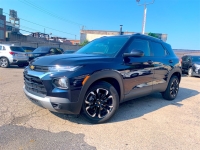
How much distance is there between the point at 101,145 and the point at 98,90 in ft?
3.24

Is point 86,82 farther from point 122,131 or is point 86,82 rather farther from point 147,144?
point 147,144

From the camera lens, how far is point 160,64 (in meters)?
4.47

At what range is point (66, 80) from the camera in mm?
2725

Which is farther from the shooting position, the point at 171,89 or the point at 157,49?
the point at 171,89

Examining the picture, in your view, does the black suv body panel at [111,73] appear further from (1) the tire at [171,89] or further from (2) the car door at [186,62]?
(2) the car door at [186,62]

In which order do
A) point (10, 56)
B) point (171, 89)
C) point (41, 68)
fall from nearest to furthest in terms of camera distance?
point (41, 68), point (171, 89), point (10, 56)

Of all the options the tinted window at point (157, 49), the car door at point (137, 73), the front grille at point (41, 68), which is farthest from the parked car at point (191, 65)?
the front grille at point (41, 68)

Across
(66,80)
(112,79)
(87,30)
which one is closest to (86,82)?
(66,80)

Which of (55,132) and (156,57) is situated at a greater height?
(156,57)

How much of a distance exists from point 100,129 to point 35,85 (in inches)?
56.5

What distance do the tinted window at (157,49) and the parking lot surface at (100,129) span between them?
151cm

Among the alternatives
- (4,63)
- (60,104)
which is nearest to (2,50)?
(4,63)

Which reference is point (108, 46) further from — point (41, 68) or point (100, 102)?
point (41, 68)

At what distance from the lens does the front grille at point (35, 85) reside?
2.87 m
